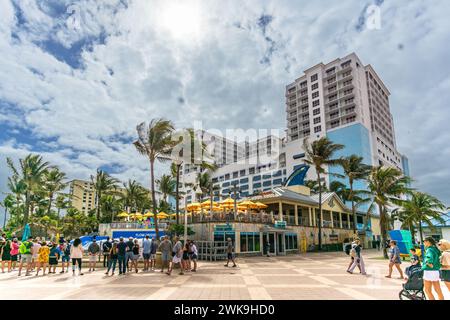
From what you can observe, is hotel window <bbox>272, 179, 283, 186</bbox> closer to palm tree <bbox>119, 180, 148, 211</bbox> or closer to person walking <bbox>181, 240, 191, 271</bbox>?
palm tree <bbox>119, 180, 148, 211</bbox>

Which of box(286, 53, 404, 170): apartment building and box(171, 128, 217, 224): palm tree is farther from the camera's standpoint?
box(286, 53, 404, 170): apartment building

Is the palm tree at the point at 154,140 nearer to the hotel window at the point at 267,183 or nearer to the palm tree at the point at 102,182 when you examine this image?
the palm tree at the point at 102,182

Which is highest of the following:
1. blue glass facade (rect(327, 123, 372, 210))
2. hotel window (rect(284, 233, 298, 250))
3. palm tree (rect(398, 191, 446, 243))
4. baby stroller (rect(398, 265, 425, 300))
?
blue glass facade (rect(327, 123, 372, 210))

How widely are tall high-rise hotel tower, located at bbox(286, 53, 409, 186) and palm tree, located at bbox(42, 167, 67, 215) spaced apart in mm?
57452

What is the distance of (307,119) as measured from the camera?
79562 millimetres

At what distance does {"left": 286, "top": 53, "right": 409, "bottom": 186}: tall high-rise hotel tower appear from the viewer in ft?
223

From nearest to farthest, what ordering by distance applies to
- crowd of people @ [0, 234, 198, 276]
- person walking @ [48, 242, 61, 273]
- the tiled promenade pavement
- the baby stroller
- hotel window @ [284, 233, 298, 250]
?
the baby stroller, the tiled promenade pavement, crowd of people @ [0, 234, 198, 276], person walking @ [48, 242, 61, 273], hotel window @ [284, 233, 298, 250]

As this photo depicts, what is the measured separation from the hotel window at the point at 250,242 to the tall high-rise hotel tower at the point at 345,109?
A: 49493 millimetres

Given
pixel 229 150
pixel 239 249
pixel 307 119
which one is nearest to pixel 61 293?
pixel 239 249

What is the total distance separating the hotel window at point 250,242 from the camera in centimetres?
2228

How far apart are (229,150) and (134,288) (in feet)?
381

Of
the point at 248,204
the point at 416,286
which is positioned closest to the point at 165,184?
the point at 248,204

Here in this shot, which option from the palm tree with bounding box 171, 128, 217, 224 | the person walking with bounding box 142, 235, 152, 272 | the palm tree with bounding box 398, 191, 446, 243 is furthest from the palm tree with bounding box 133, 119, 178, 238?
the palm tree with bounding box 398, 191, 446, 243
